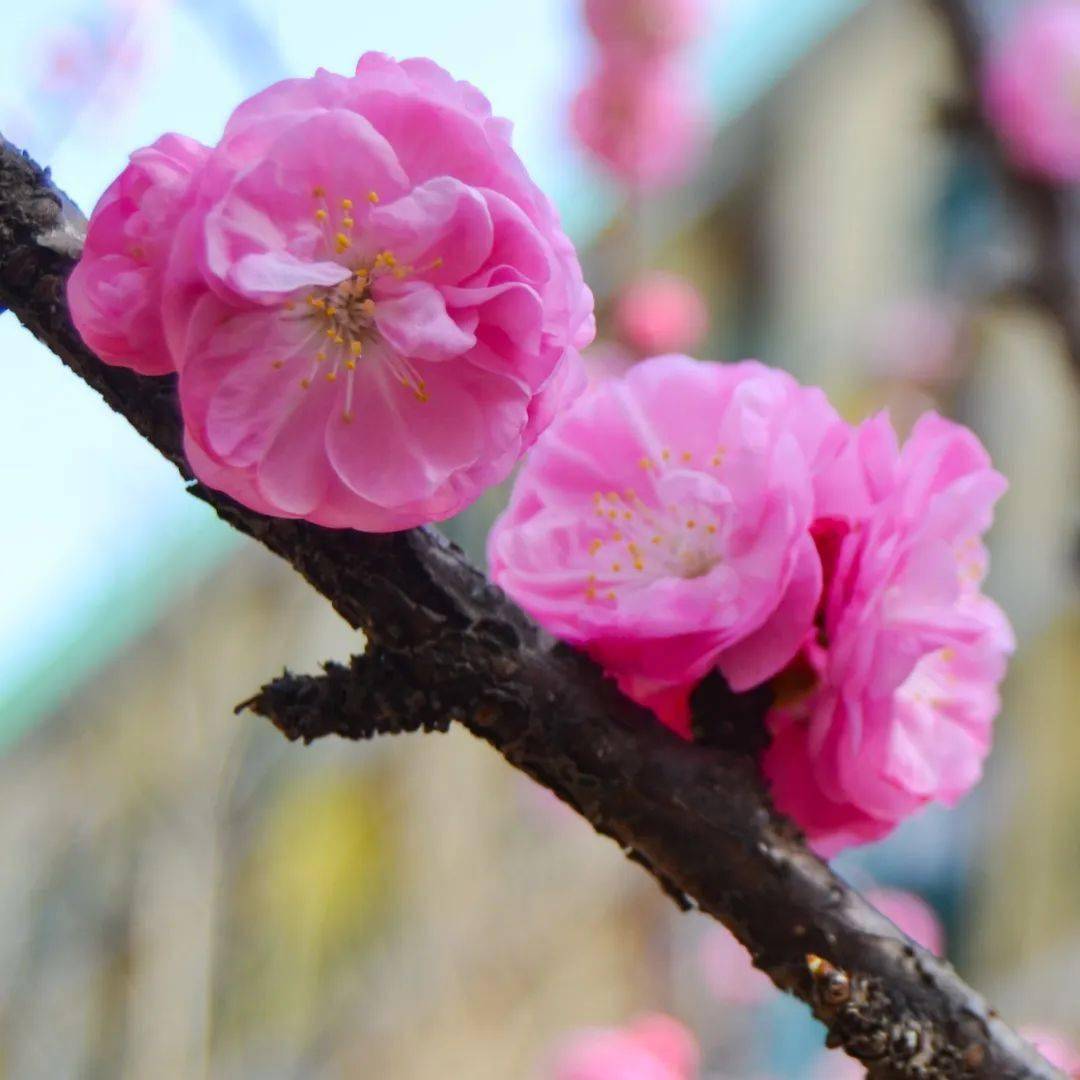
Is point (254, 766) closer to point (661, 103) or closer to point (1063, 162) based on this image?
point (1063, 162)

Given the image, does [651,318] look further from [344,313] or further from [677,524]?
[344,313]

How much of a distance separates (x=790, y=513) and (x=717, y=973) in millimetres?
2359

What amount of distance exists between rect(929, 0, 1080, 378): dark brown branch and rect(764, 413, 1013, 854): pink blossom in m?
0.54

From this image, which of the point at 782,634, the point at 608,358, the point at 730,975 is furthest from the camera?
the point at 730,975

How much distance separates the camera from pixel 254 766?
5.42ft

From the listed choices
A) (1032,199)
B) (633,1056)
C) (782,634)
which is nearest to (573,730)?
(782,634)

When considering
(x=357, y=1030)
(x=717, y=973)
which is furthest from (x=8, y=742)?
(x=717, y=973)

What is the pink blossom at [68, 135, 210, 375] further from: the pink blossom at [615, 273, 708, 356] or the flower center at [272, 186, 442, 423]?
the pink blossom at [615, 273, 708, 356]

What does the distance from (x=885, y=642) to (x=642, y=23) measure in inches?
98.2

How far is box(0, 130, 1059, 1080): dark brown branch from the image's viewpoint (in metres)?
0.40

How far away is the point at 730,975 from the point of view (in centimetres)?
259

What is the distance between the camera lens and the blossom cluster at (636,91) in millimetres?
2635

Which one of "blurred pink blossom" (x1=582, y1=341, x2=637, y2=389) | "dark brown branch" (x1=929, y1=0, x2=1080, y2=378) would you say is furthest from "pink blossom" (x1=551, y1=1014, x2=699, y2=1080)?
"blurred pink blossom" (x1=582, y1=341, x2=637, y2=389)

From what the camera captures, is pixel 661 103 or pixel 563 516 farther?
pixel 661 103
